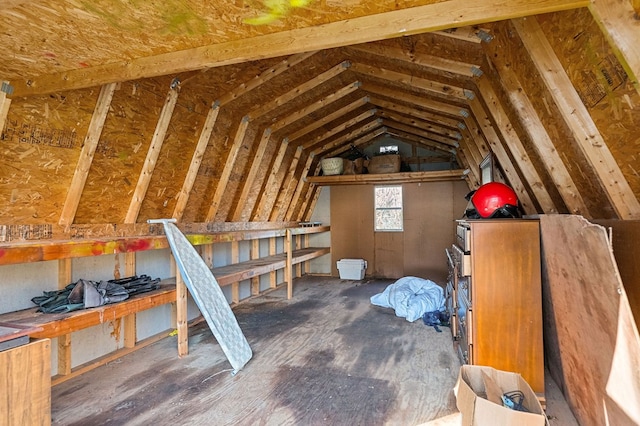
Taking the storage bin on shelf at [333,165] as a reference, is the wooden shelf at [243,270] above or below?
below

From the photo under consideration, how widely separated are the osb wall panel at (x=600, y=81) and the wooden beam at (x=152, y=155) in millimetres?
2908

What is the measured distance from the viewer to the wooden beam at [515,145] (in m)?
2.96

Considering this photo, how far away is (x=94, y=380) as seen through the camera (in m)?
2.75

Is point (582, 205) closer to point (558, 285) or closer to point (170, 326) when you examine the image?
point (558, 285)

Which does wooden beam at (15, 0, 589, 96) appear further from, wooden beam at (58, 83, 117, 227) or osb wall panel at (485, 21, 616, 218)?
osb wall panel at (485, 21, 616, 218)

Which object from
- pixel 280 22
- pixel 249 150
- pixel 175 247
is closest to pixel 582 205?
pixel 280 22

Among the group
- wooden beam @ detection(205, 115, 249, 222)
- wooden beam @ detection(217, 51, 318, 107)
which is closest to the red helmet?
wooden beam @ detection(217, 51, 318, 107)

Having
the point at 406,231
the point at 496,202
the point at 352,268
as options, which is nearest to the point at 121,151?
Answer: the point at 496,202

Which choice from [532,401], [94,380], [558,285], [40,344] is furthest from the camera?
[94,380]

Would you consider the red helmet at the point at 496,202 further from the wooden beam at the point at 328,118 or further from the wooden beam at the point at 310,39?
the wooden beam at the point at 328,118

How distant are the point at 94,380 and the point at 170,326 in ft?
3.98

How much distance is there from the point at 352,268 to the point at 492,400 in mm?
4923

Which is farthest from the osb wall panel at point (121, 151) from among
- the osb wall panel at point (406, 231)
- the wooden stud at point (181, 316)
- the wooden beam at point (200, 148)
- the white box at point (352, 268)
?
the osb wall panel at point (406, 231)

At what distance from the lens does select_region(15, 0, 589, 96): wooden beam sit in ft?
5.00
